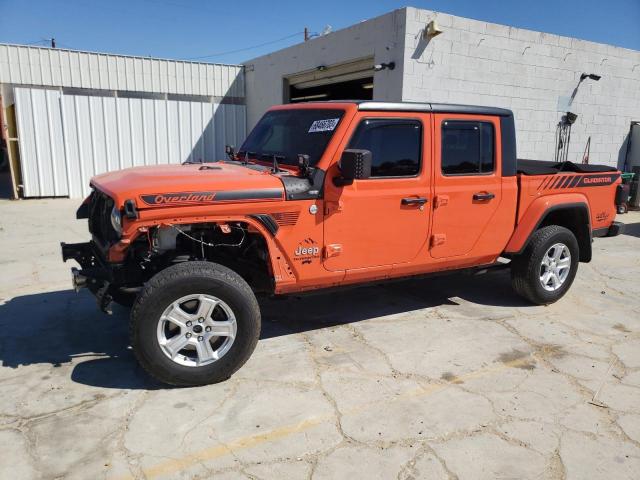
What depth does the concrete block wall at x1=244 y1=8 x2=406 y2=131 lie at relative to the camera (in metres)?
9.47

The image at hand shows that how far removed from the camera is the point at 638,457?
2.81 metres

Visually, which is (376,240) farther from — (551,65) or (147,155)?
(147,155)

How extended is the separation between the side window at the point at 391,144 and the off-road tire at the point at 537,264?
171cm

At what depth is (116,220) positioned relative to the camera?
3.35 meters

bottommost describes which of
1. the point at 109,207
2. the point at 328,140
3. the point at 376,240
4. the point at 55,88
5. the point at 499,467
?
the point at 499,467

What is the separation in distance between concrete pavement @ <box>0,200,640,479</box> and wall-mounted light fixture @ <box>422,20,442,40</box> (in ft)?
19.4

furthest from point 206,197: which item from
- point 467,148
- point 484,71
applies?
point 484,71

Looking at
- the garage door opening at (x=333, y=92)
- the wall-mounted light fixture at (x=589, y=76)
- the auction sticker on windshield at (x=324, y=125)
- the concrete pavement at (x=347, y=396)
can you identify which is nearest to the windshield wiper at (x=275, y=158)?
the auction sticker on windshield at (x=324, y=125)

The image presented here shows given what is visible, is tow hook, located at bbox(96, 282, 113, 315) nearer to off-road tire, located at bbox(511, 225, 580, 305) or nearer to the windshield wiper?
the windshield wiper

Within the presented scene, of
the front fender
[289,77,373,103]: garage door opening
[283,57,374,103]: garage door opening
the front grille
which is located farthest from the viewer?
[289,77,373,103]: garage door opening

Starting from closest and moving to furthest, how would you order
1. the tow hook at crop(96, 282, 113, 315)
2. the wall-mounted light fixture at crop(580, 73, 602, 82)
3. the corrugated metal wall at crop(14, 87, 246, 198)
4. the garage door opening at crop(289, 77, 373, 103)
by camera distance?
the tow hook at crop(96, 282, 113, 315), the wall-mounted light fixture at crop(580, 73, 602, 82), the corrugated metal wall at crop(14, 87, 246, 198), the garage door opening at crop(289, 77, 373, 103)

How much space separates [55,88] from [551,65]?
1247cm

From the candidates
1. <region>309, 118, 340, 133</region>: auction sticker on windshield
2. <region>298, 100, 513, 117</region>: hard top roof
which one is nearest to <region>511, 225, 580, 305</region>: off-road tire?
<region>298, 100, 513, 117</region>: hard top roof

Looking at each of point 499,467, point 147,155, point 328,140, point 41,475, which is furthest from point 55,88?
point 499,467
